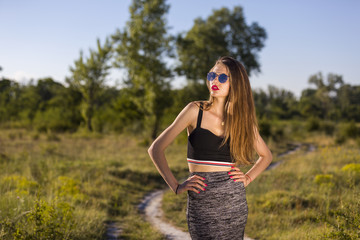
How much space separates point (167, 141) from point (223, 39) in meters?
30.4

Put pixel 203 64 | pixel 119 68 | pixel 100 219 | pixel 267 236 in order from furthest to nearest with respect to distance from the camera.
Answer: pixel 203 64
pixel 119 68
pixel 100 219
pixel 267 236

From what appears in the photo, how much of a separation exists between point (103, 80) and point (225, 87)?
2530 cm

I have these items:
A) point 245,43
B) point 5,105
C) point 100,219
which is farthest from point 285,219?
point 5,105

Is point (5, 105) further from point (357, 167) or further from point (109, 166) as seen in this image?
point (357, 167)

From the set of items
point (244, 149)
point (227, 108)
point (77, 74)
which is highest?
point (77, 74)

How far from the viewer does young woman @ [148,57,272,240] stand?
216 cm

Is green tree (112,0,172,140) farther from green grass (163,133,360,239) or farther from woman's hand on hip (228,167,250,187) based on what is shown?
woman's hand on hip (228,167,250,187)

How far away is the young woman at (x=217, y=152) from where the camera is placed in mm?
2162

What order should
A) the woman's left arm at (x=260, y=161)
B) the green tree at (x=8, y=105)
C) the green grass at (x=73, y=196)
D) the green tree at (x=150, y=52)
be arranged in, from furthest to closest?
the green tree at (x=8, y=105) → the green tree at (x=150, y=52) → the green grass at (x=73, y=196) → the woman's left arm at (x=260, y=161)

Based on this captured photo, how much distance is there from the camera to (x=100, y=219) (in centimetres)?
589

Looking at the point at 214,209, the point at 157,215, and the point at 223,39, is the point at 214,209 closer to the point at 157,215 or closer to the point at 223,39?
the point at 157,215

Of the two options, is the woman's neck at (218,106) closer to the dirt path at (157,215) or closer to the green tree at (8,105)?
the dirt path at (157,215)

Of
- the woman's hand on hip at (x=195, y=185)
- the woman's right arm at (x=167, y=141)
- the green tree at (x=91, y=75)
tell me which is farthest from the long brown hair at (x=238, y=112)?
the green tree at (x=91, y=75)

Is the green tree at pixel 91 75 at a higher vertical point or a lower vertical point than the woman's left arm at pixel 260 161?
higher
